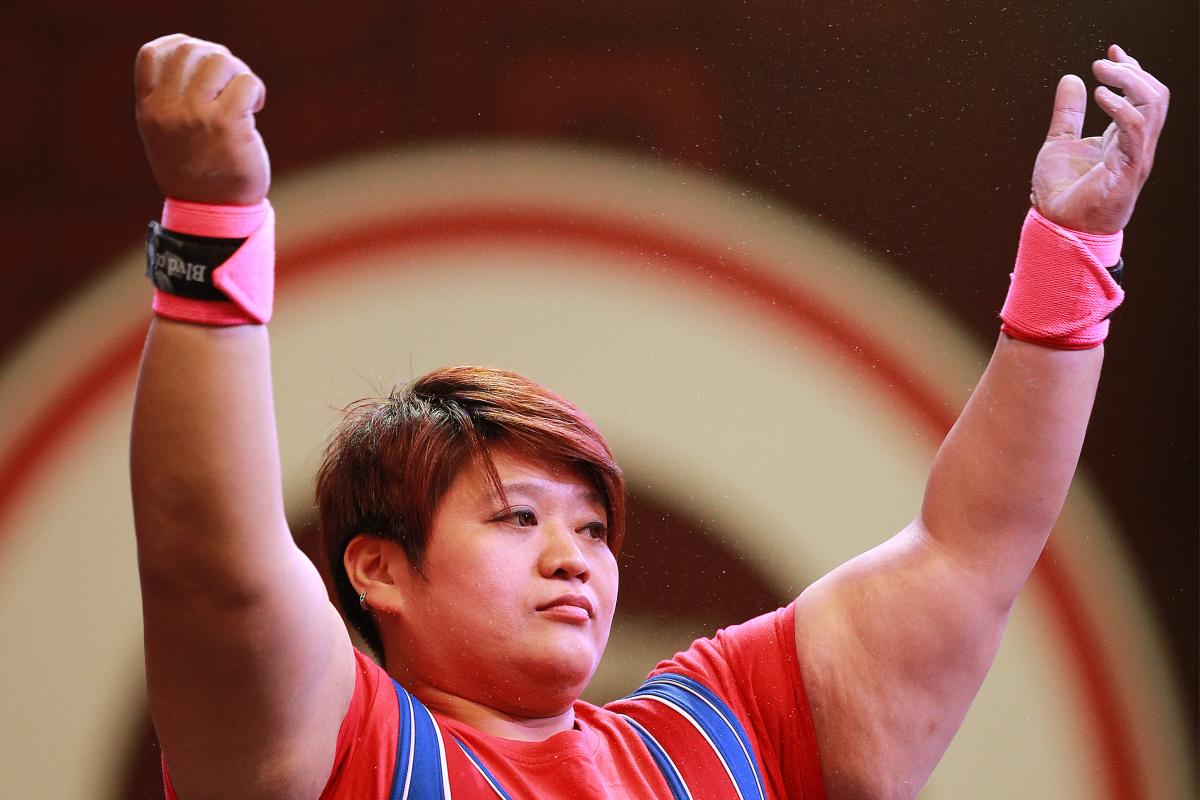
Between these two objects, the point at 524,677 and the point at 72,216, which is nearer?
the point at 524,677

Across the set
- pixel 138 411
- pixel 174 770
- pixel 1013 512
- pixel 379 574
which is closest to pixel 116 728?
pixel 379 574

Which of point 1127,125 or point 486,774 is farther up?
point 1127,125

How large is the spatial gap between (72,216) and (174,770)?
0.62 metres

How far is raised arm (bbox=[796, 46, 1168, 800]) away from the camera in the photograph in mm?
851

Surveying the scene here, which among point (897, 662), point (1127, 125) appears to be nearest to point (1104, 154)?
point (1127, 125)

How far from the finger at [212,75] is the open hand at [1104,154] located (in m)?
0.50

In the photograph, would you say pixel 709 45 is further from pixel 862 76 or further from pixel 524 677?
pixel 524 677

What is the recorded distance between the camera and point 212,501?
64 cm

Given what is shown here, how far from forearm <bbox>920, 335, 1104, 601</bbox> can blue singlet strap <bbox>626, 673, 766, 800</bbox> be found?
186 mm

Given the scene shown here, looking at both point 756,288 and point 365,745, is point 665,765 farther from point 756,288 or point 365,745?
point 756,288

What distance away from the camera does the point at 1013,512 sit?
0.88 metres

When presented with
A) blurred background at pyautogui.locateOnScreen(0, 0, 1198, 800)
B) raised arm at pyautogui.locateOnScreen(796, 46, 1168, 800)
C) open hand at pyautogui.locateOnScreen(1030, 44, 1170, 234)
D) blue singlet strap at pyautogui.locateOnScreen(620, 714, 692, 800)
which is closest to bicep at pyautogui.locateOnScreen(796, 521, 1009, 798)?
raised arm at pyautogui.locateOnScreen(796, 46, 1168, 800)

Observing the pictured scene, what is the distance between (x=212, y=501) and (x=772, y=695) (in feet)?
1.48

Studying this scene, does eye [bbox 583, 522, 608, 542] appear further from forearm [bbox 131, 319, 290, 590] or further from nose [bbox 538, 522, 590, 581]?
forearm [bbox 131, 319, 290, 590]
